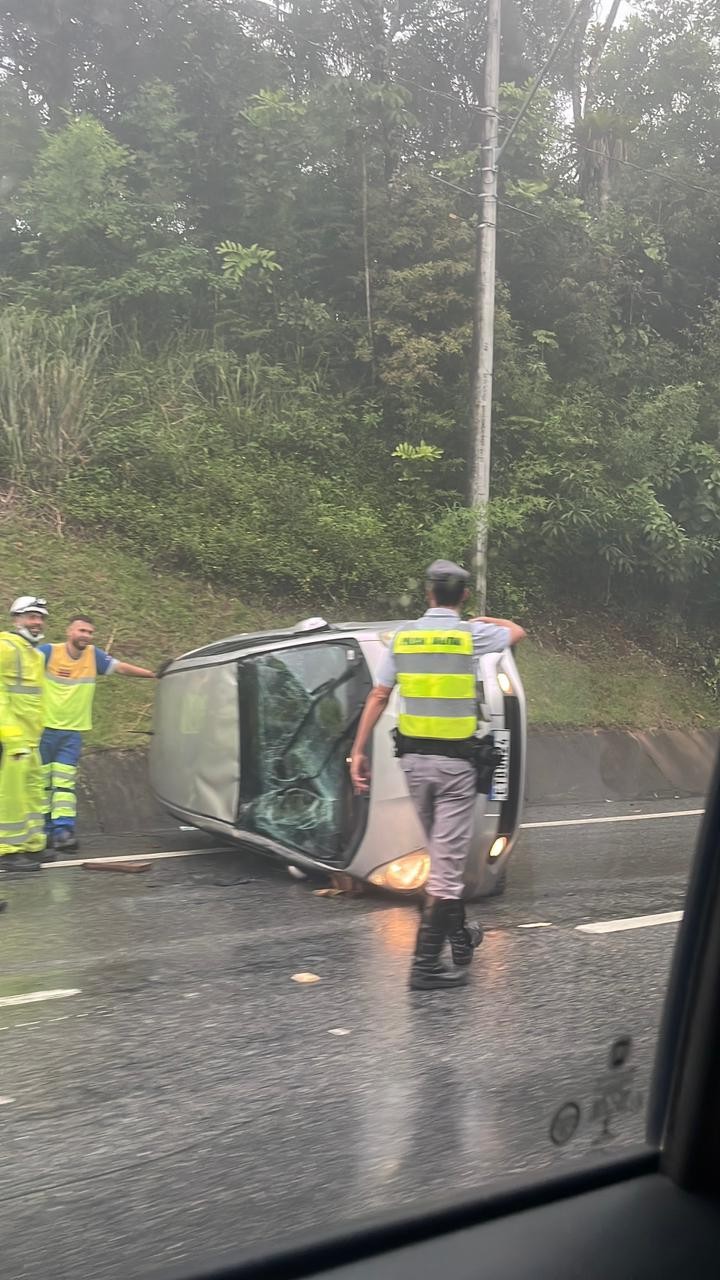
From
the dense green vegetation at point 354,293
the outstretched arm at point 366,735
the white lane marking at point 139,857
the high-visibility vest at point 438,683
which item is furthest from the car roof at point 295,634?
the white lane marking at point 139,857

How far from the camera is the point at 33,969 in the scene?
174 inches

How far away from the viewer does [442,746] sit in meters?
4.34

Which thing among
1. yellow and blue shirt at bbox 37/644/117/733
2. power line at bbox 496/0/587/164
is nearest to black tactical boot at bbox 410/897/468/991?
yellow and blue shirt at bbox 37/644/117/733

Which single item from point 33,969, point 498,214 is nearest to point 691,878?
point 33,969

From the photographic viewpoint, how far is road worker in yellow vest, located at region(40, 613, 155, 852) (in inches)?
294

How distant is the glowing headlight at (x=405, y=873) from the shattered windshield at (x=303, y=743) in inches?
9.6

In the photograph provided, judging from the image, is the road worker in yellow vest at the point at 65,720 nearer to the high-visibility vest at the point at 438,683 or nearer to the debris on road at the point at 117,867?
the debris on road at the point at 117,867

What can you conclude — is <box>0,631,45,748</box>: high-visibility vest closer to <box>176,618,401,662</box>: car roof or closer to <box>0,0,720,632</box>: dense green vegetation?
<box>176,618,401,662</box>: car roof

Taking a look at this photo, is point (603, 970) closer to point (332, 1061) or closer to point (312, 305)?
point (332, 1061)

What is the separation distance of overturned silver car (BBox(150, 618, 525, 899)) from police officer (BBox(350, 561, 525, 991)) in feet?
0.81

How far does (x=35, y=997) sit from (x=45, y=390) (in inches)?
349

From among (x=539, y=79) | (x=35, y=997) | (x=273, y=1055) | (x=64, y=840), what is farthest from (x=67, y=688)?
(x=539, y=79)

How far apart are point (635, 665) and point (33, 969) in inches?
129

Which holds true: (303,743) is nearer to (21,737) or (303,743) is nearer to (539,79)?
(21,737)
